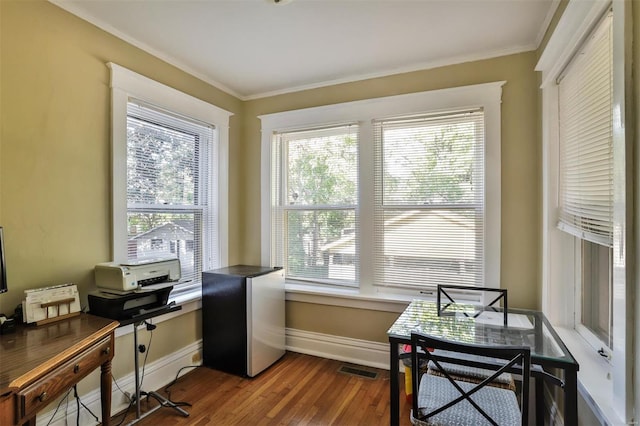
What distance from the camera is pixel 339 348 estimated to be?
2.95m

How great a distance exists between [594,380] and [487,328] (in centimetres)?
48

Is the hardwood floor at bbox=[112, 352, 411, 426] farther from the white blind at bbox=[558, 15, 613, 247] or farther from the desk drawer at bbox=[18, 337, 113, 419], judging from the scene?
the white blind at bbox=[558, 15, 613, 247]

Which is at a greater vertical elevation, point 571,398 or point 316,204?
point 316,204

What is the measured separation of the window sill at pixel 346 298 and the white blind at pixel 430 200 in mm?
144

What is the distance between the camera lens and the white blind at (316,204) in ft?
9.82

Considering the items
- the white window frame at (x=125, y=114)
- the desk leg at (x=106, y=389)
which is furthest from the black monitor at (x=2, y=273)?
the white window frame at (x=125, y=114)

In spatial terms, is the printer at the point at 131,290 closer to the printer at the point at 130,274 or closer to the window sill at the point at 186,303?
the printer at the point at 130,274

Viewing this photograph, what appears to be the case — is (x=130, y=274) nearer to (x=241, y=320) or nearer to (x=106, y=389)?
(x=106, y=389)

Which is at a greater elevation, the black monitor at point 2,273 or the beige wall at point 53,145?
the beige wall at point 53,145

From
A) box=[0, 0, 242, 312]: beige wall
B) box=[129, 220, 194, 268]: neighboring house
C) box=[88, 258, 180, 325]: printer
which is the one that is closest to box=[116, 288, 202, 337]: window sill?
box=[129, 220, 194, 268]: neighboring house

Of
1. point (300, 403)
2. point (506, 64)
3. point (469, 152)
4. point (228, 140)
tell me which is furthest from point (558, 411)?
point (228, 140)

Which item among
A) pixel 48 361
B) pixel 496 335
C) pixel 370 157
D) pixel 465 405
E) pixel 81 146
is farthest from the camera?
pixel 370 157

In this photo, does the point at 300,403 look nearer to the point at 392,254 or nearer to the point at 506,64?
the point at 392,254

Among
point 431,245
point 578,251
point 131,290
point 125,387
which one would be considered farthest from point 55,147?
point 578,251
